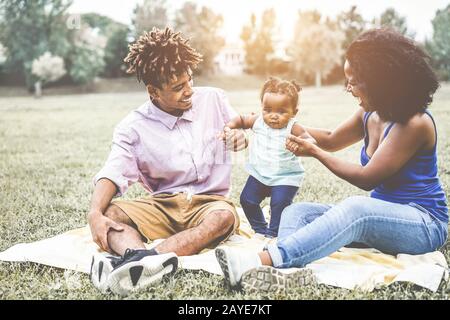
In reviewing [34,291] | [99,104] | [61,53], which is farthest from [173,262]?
[99,104]

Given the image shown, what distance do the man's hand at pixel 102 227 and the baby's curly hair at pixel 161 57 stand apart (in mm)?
748

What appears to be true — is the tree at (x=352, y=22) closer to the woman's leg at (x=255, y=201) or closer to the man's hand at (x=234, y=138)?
the woman's leg at (x=255, y=201)

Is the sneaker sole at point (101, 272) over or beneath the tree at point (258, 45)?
beneath

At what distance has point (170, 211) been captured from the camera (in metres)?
2.87

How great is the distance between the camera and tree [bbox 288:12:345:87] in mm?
7422

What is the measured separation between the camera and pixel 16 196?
157 inches

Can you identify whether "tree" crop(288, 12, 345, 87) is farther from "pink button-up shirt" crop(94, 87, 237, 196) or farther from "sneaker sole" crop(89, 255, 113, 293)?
"sneaker sole" crop(89, 255, 113, 293)

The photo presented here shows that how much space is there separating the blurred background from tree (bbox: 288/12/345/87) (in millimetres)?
16

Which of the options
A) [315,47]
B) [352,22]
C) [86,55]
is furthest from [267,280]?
[86,55]

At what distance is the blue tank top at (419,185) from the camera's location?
240 centimetres

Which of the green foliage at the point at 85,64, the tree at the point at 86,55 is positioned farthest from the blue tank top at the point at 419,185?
the green foliage at the point at 85,64

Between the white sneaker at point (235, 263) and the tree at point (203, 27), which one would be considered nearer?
the white sneaker at point (235, 263)

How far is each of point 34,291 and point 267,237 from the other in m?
1.26

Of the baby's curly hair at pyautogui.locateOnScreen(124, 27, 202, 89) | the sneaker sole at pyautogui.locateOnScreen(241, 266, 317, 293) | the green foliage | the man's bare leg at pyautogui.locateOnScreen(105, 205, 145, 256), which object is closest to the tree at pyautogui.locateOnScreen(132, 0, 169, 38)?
the green foliage
